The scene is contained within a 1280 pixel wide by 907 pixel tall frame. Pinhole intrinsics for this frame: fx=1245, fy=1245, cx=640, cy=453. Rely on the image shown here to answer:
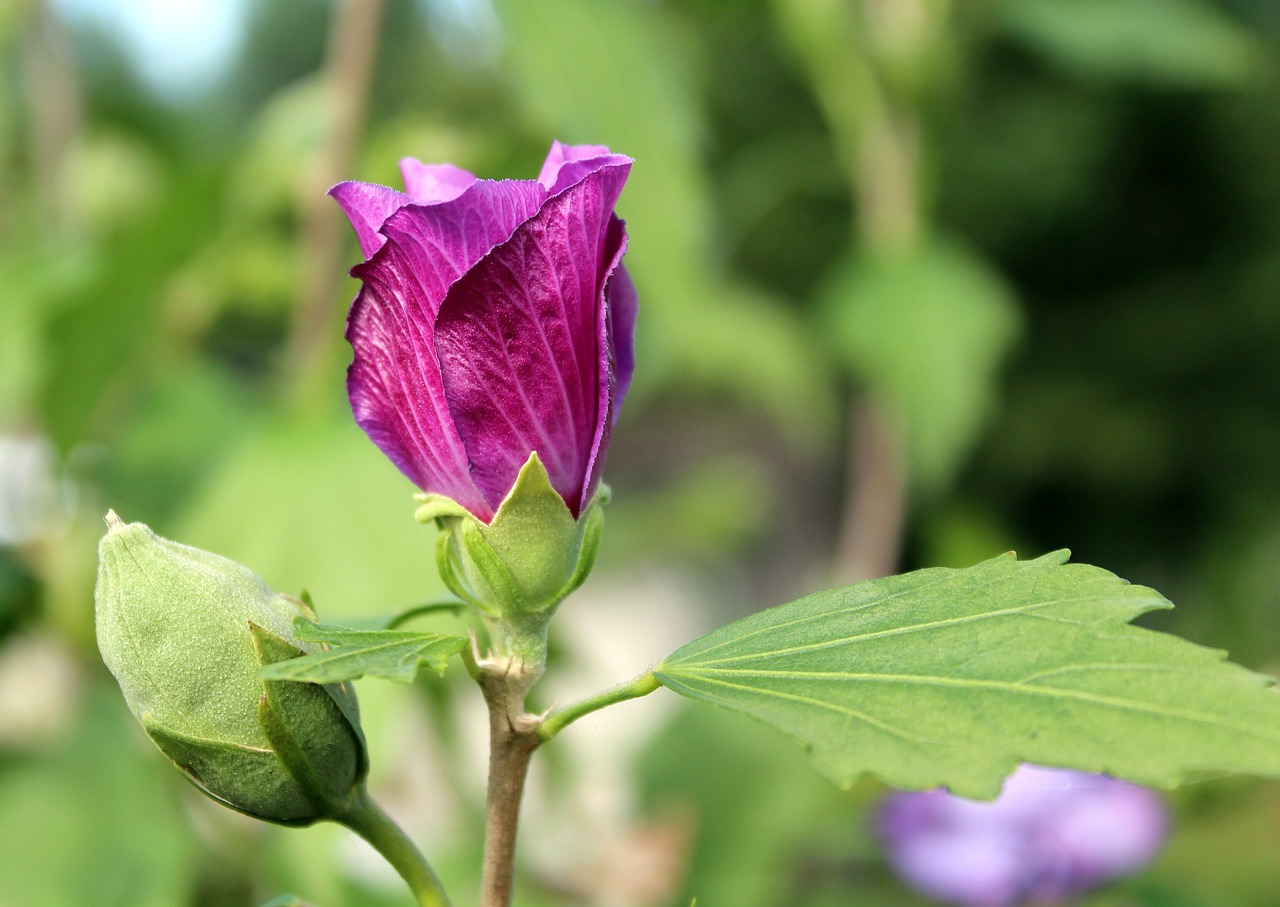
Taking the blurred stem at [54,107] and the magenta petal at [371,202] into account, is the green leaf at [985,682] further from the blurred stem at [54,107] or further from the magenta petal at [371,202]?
the blurred stem at [54,107]

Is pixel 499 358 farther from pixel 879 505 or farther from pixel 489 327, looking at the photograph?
pixel 879 505

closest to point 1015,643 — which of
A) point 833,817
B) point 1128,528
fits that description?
point 833,817

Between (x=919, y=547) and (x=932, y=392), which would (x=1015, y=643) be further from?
(x=919, y=547)

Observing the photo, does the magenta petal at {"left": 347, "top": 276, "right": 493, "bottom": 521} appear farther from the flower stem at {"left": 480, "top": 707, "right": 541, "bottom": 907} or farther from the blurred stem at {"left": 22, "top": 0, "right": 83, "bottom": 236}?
the blurred stem at {"left": 22, "top": 0, "right": 83, "bottom": 236}

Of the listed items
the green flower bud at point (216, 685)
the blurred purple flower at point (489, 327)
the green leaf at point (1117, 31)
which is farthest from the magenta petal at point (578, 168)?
the green leaf at point (1117, 31)

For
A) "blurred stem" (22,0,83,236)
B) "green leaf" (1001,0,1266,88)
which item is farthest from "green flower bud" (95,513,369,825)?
"green leaf" (1001,0,1266,88)

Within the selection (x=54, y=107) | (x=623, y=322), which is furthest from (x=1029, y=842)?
(x=54, y=107)
